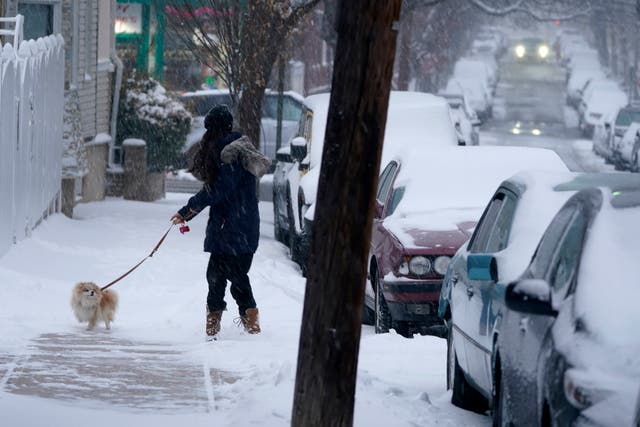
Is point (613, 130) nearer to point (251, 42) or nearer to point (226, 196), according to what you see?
point (251, 42)

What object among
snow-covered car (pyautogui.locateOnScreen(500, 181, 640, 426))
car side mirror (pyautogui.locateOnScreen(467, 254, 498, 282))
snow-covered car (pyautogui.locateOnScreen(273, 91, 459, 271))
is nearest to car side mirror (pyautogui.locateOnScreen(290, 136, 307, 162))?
snow-covered car (pyautogui.locateOnScreen(273, 91, 459, 271))

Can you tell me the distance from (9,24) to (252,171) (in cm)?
967

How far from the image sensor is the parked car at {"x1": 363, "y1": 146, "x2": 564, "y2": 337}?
11.4 meters

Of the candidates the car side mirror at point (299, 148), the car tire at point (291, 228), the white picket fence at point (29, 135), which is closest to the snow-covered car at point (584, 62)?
the car tire at point (291, 228)

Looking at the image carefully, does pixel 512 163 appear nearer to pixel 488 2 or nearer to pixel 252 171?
pixel 252 171

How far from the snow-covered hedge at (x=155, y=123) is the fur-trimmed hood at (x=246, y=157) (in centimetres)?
1487

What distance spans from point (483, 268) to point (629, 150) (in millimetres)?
27971

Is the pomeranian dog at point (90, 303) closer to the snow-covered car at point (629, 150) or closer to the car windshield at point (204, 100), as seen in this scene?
the car windshield at point (204, 100)

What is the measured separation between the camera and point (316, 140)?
17781mm

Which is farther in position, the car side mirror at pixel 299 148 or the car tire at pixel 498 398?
the car side mirror at pixel 299 148

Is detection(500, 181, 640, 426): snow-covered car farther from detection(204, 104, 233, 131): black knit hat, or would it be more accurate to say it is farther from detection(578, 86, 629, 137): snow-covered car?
detection(578, 86, 629, 137): snow-covered car

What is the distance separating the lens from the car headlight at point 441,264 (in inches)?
448

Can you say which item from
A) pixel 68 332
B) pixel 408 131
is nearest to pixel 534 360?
pixel 68 332

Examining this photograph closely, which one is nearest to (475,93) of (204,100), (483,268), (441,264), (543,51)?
(204,100)
